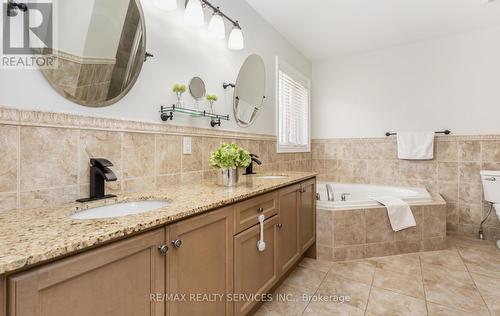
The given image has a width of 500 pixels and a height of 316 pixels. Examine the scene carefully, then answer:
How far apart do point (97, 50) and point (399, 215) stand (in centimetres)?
275

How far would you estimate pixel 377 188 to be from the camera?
3.38m

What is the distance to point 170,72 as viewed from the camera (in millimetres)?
1646

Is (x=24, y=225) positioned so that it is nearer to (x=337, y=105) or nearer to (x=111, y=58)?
(x=111, y=58)

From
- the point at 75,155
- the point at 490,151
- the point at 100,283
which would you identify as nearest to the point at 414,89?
the point at 490,151

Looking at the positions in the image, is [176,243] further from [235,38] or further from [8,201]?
[235,38]

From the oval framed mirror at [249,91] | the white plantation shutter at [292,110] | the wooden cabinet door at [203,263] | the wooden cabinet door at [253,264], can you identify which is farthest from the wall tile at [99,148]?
the white plantation shutter at [292,110]

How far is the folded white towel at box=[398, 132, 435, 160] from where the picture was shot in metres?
3.12

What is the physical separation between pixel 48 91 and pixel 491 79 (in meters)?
4.02

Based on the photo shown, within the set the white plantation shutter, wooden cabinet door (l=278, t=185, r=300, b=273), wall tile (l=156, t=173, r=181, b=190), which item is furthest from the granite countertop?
the white plantation shutter

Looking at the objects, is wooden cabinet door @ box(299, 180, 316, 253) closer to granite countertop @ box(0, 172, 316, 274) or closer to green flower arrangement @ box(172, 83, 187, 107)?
granite countertop @ box(0, 172, 316, 274)

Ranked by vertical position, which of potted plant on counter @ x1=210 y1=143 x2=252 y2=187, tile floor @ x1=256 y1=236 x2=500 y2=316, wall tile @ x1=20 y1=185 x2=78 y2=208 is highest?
potted plant on counter @ x1=210 y1=143 x2=252 y2=187

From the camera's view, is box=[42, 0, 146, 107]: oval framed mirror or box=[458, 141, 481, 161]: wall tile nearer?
box=[42, 0, 146, 107]: oval framed mirror

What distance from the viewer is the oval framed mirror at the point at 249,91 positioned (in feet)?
7.64

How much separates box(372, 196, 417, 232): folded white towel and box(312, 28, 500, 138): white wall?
1306mm
